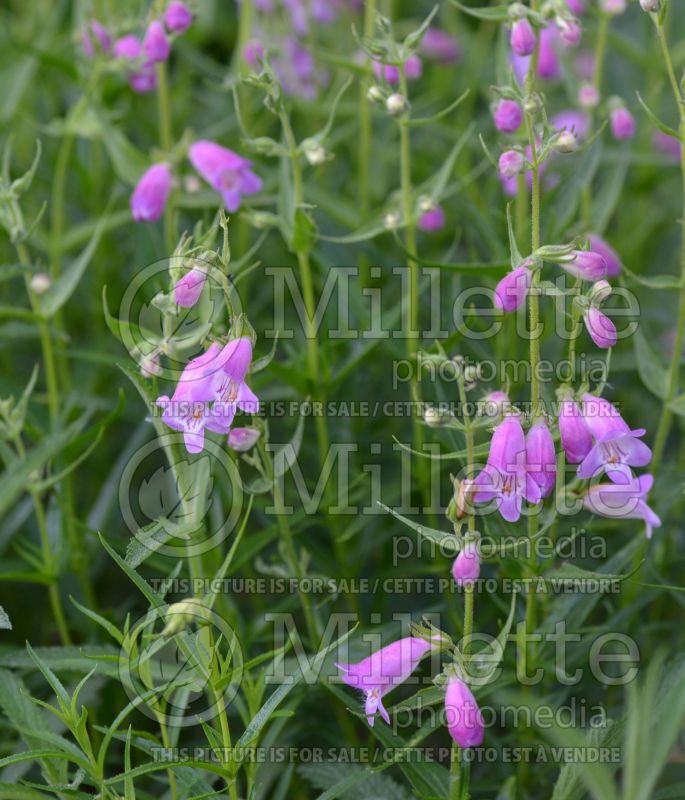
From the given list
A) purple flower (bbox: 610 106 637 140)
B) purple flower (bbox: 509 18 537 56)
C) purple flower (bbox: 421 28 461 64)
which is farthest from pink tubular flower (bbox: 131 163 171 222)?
purple flower (bbox: 421 28 461 64)

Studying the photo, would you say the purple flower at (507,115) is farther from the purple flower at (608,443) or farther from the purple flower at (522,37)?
the purple flower at (608,443)

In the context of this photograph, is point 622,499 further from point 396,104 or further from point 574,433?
point 396,104

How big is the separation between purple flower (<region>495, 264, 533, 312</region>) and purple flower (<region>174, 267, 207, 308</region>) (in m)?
0.64

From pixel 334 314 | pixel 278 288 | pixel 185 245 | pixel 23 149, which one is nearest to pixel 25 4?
pixel 23 149

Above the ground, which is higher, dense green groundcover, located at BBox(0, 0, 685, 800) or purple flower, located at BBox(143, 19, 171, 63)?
purple flower, located at BBox(143, 19, 171, 63)

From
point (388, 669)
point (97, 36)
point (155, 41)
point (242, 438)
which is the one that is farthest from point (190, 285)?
point (97, 36)

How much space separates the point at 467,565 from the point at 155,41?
6.36 ft

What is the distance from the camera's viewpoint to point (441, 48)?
15.6 feet

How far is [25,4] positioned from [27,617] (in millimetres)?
3399

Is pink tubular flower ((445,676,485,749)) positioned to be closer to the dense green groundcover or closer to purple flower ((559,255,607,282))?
the dense green groundcover

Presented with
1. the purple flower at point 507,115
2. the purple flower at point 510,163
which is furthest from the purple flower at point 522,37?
the purple flower at point 510,163

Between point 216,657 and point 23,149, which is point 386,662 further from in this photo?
point 23,149

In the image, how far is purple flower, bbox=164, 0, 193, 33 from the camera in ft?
10.2

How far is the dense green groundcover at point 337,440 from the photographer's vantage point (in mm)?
2213
